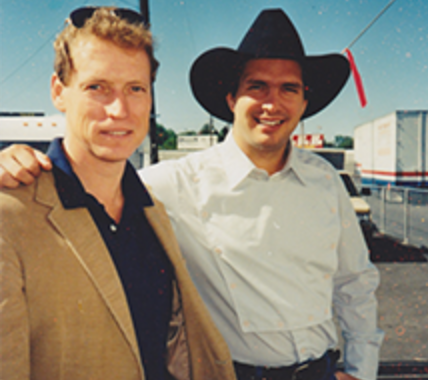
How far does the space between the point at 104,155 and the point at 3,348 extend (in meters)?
0.66

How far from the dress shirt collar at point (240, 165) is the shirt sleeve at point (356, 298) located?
11.6 inches

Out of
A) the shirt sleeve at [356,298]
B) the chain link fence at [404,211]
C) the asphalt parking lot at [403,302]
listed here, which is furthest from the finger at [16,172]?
the chain link fence at [404,211]

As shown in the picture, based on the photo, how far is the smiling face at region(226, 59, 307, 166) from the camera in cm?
185

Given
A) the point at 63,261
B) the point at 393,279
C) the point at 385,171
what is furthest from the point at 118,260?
the point at 385,171

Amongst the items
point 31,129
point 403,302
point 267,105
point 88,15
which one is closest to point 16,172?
point 88,15

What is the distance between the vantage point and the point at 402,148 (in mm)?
16484

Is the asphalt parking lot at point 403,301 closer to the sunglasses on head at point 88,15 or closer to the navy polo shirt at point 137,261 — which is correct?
the navy polo shirt at point 137,261

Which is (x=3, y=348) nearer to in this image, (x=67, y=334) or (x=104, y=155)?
(x=67, y=334)

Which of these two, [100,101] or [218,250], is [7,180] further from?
[218,250]

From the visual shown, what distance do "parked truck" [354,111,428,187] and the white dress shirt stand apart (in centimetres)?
1603

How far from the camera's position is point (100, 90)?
128 cm

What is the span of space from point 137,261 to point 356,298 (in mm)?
1312

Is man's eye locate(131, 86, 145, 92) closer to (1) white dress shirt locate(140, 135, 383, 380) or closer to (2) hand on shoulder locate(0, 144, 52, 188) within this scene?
(2) hand on shoulder locate(0, 144, 52, 188)

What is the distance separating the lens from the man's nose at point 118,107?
1.27m
